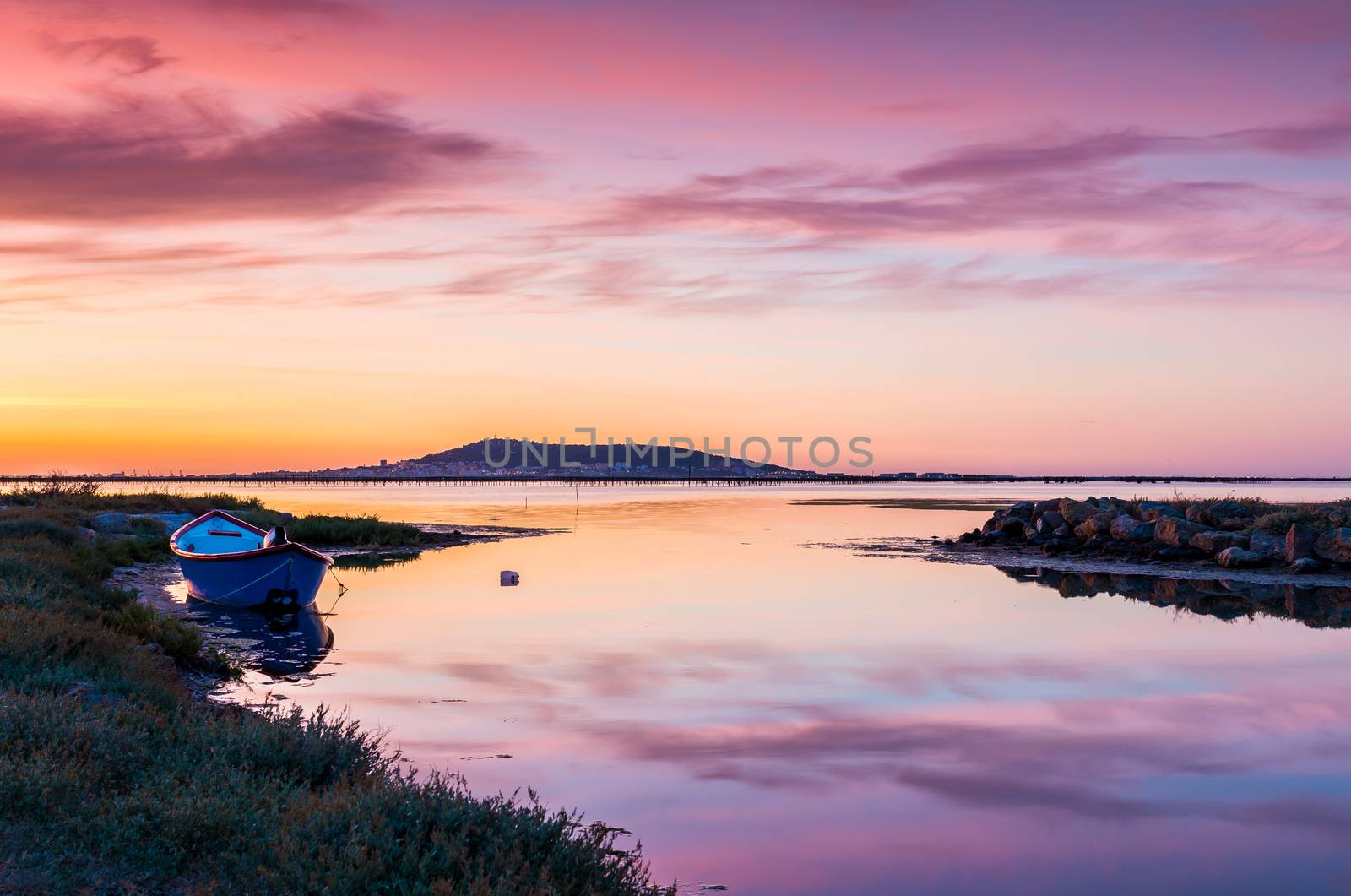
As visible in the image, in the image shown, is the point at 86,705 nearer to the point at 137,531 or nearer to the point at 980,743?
the point at 980,743

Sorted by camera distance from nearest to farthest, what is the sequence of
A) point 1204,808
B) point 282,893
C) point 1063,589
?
point 282,893, point 1204,808, point 1063,589

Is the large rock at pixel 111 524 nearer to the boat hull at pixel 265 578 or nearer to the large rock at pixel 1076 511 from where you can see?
the boat hull at pixel 265 578

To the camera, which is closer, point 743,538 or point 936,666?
point 936,666

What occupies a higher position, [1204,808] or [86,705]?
[86,705]

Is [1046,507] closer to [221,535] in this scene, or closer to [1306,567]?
[1306,567]

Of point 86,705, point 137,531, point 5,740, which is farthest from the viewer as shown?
point 137,531

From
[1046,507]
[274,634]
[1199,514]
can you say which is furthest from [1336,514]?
[274,634]

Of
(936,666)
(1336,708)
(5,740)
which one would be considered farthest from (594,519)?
(5,740)

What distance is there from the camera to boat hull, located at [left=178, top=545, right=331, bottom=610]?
89.6ft

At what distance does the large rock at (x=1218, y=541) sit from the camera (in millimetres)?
37156

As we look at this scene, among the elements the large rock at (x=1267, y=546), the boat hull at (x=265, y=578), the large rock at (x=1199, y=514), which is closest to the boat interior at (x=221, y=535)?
the boat hull at (x=265, y=578)

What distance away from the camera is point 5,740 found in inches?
344

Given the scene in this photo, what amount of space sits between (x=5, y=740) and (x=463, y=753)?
229 inches

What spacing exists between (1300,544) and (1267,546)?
1010 millimetres
